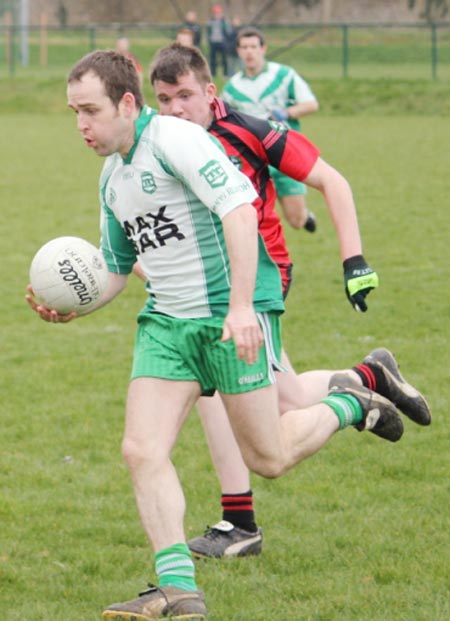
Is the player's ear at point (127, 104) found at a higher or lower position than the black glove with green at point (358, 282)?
higher

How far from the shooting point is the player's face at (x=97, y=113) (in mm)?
4363

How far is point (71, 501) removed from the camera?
19.4 ft

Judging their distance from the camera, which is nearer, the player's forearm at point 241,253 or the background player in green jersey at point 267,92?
the player's forearm at point 241,253

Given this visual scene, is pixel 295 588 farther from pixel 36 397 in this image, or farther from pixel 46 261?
pixel 36 397

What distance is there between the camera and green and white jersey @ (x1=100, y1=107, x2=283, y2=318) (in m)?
4.39

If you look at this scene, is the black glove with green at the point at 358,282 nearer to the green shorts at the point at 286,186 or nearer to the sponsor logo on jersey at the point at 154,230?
the sponsor logo on jersey at the point at 154,230

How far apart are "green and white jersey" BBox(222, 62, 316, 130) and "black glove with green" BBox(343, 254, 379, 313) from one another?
7.39 meters

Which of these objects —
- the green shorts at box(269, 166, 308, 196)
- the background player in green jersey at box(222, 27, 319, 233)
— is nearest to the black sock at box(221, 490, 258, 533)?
the green shorts at box(269, 166, 308, 196)

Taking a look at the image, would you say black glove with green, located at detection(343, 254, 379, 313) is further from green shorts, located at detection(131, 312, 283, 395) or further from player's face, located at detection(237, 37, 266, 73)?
player's face, located at detection(237, 37, 266, 73)

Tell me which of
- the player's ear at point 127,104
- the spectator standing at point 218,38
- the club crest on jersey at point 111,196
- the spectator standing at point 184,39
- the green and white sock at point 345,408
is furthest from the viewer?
the spectator standing at point 218,38

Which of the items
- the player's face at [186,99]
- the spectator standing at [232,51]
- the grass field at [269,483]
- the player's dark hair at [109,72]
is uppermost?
the player's dark hair at [109,72]

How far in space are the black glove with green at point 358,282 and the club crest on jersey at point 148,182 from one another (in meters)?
0.85

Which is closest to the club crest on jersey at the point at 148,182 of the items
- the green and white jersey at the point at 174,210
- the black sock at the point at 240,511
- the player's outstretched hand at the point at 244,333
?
the green and white jersey at the point at 174,210

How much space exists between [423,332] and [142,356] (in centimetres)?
493
